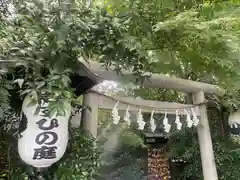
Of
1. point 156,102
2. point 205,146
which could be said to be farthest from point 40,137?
point 205,146

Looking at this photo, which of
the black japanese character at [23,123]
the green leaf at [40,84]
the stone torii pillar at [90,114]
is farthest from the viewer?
the stone torii pillar at [90,114]

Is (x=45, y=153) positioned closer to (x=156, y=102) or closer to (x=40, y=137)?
(x=40, y=137)

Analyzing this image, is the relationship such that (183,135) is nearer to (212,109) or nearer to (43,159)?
(212,109)

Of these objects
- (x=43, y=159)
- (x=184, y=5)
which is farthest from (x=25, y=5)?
(x=184, y=5)

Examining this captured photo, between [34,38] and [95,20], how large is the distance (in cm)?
45

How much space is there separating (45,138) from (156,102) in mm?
1635

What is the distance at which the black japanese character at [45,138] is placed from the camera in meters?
1.57

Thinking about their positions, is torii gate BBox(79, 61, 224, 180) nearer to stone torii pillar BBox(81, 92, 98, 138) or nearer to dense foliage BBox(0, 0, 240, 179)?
stone torii pillar BBox(81, 92, 98, 138)

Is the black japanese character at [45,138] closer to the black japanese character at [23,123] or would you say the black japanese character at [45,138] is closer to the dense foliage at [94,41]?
the black japanese character at [23,123]

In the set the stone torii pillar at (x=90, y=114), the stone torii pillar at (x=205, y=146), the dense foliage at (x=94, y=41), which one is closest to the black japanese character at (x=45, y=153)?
the dense foliage at (x=94, y=41)

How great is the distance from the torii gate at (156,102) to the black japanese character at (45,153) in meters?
0.64

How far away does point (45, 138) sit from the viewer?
159cm

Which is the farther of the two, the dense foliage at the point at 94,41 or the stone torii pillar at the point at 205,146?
the stone torii pillar at the point at 205,146

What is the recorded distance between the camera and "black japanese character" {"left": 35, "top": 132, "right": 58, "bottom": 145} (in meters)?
1.57
